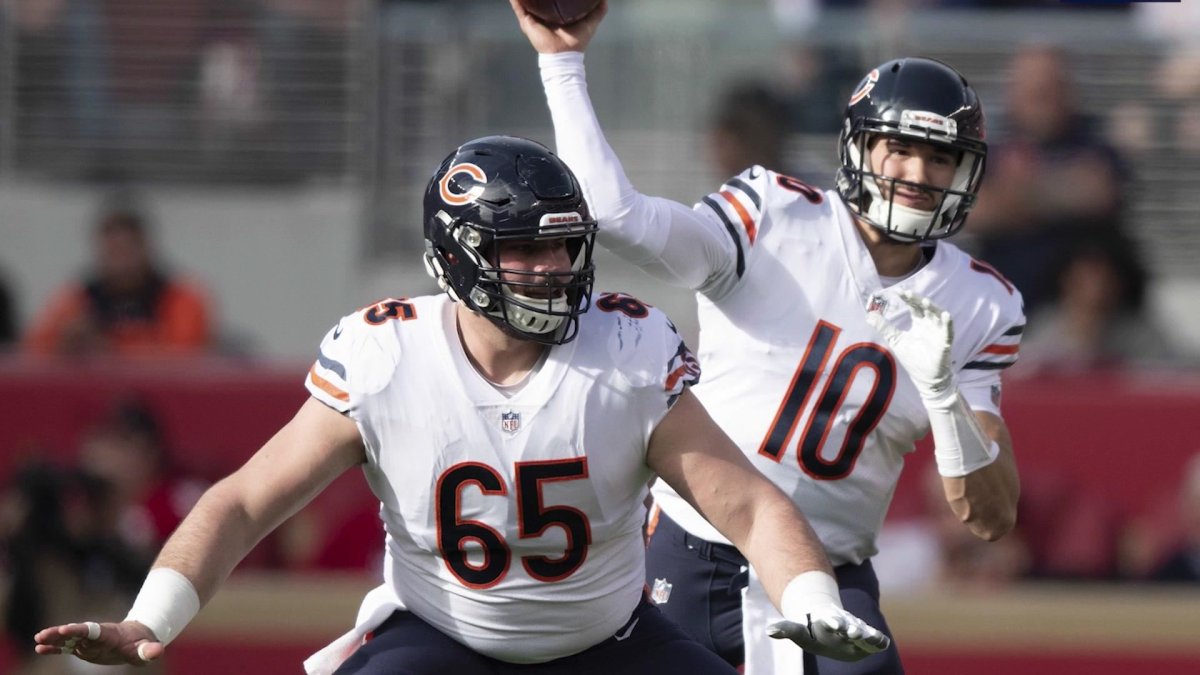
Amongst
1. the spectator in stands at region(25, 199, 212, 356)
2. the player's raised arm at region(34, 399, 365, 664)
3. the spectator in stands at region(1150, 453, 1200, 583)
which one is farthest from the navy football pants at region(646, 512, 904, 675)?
the spectator in stands at region(25, 199, 212, 356)

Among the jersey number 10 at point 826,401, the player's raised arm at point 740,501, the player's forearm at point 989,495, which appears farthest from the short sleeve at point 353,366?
the player's forearm at point 989,495

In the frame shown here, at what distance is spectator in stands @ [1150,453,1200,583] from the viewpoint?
8227 millimetres

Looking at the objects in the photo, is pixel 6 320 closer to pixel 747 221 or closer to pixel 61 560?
pixel 61 560

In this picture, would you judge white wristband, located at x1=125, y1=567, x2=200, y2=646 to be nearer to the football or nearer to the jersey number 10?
the jersey number 10

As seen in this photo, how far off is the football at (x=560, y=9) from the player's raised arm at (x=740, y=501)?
1.07m

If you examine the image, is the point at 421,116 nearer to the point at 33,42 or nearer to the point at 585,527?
the point at 33,42

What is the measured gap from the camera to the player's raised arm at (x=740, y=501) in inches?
158

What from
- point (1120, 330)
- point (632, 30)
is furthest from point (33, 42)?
point (1120, 330)

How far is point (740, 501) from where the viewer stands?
4.17 m

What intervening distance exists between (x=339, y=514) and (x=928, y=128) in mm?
5065

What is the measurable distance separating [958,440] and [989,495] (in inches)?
9.4

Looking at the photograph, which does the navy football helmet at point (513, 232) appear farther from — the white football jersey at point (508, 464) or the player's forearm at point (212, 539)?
the player's forearm at point (212, 539)

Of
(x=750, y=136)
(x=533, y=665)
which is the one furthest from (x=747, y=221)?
(x=750, y=136)

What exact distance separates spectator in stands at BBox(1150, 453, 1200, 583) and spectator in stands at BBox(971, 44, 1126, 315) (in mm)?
1347
